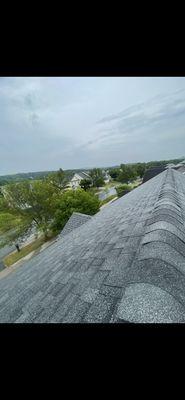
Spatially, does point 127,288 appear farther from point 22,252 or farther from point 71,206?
point 22,252

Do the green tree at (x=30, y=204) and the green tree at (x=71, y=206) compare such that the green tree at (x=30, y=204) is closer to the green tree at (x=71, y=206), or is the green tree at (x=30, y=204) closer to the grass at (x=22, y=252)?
the grass at (x=22, y=252)

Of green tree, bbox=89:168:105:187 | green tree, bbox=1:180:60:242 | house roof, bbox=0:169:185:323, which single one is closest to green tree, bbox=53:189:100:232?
green tree, bbox=1:180:60:242

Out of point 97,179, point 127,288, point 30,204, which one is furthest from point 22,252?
point 97,179

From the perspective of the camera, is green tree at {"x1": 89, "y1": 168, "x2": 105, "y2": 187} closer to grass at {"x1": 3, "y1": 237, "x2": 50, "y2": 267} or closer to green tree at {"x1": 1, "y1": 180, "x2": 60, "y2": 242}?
green tree at {"x1": 1, "y1": 180, "x2": 60, "y2": 242}
